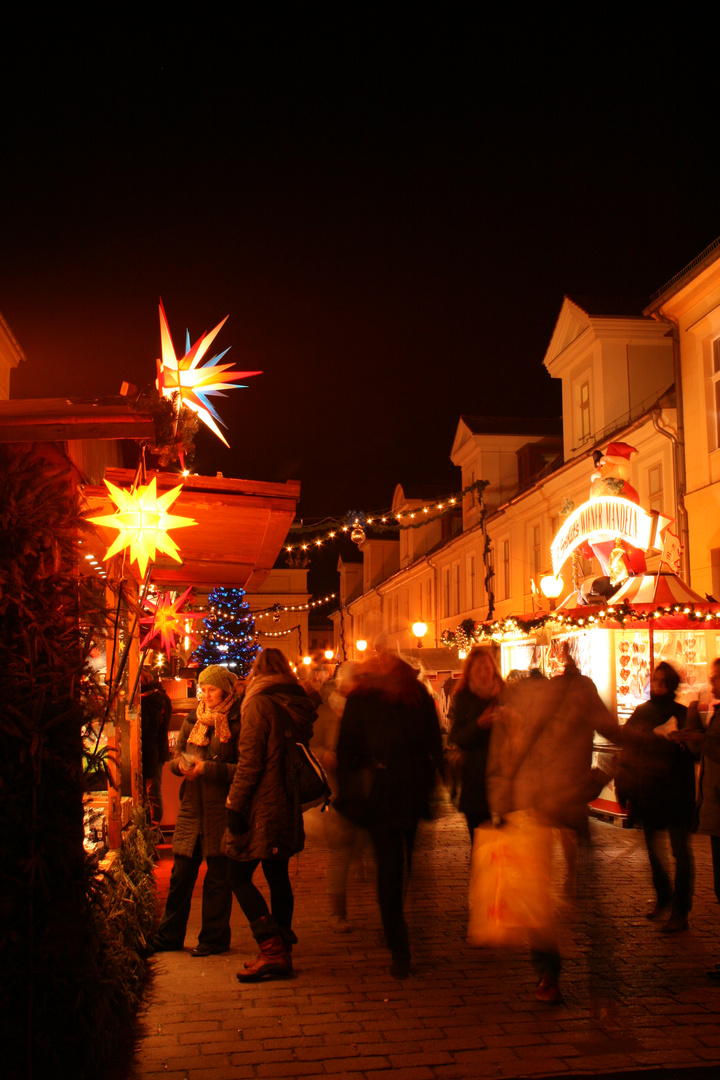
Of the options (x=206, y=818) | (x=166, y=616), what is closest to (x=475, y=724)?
(x=206, y=818)

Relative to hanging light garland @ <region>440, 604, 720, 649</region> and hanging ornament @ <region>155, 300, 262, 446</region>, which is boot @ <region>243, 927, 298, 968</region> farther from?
hanging light garland @ <region>440, 604, 720, 649</region>

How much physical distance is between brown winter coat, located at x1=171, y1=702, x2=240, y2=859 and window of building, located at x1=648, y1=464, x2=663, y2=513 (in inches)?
564

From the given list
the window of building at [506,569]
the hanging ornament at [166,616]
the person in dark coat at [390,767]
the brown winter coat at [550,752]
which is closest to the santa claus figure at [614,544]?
the hanging ornament at [166,616]

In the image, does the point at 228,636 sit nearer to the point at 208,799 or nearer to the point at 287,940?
the point at 208,799

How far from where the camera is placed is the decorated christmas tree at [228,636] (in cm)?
3131

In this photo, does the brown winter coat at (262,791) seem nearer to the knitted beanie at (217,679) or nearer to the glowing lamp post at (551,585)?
the knitted beanie at (217,679)

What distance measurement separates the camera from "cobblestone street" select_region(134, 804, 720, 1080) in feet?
13.6

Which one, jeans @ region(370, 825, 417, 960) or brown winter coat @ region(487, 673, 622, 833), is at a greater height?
A: brown winter coat @ region(487, 673, 622, 833)

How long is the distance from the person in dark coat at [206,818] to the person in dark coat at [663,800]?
2.74 meters

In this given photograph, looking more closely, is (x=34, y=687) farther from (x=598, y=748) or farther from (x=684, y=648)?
(x=684, y=648)

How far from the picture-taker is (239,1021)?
4617 mm

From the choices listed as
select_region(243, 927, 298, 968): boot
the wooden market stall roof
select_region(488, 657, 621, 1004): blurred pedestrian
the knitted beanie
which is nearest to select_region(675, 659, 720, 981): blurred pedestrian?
select_region(488, 657, 621, 1004): blurred pedestrian

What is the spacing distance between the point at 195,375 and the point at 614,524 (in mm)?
9523

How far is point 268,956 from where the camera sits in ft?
17.3
